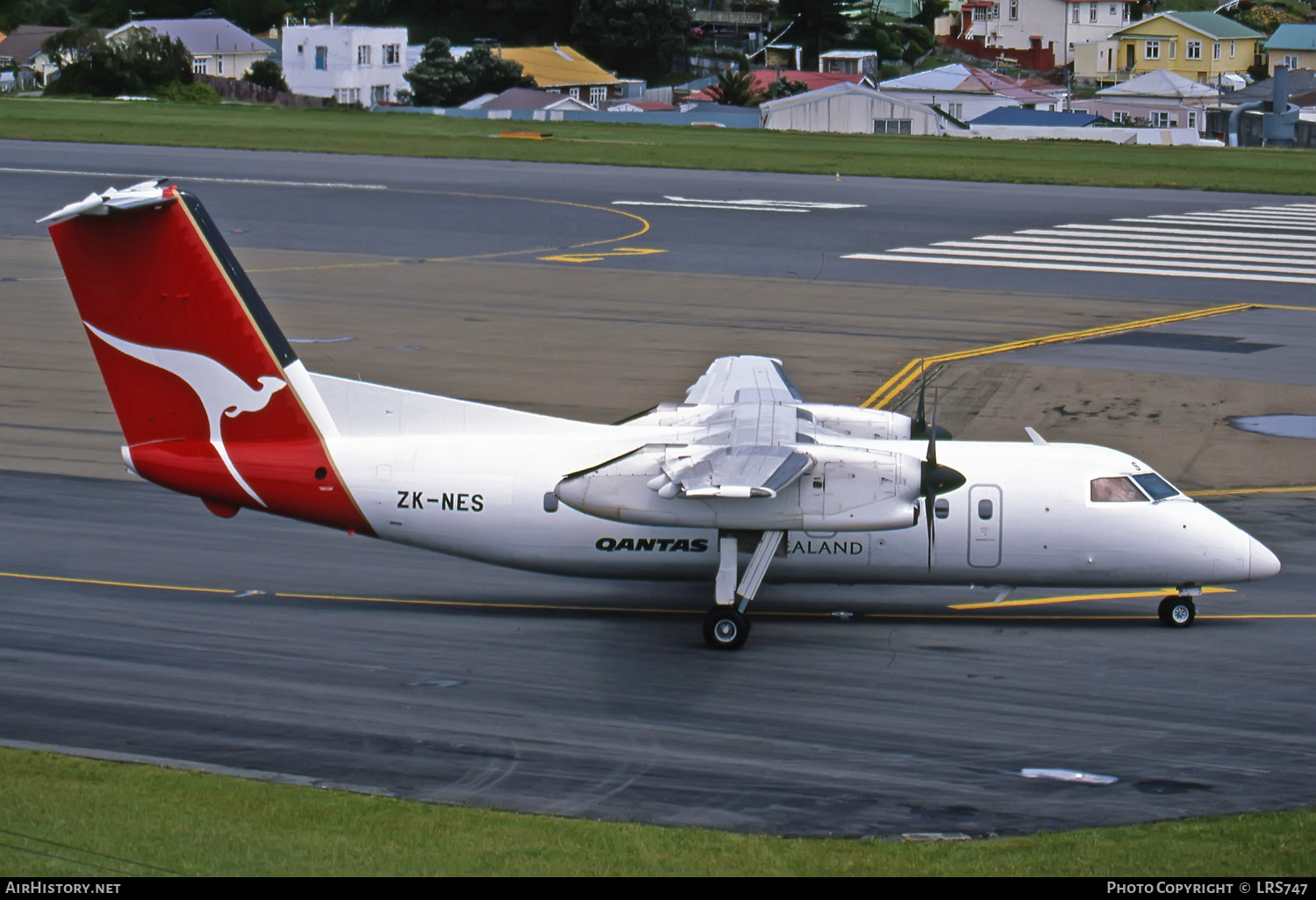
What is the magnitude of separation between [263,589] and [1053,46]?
168m

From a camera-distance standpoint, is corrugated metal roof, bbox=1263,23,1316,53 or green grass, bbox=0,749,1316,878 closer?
green grass, bbox=0,749,1316,878

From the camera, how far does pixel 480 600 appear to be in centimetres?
2262

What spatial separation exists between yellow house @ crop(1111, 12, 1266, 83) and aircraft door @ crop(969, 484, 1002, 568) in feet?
482

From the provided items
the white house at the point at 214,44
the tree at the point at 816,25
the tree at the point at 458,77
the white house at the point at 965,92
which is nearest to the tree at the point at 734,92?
the white house at the point at 965,92

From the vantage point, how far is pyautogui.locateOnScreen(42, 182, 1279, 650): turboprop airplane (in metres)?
21.1

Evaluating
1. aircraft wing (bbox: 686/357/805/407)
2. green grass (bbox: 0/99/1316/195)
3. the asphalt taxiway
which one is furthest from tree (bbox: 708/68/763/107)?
aircraft wing (bbox: 686/357/805/407)

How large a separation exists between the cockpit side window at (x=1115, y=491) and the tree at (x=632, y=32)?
13138 centimetres

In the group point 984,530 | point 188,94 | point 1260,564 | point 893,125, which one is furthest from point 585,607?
point 188,94

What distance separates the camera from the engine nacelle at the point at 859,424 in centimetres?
2259

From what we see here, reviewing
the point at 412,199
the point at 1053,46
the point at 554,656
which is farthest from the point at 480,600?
the point at 1053,46

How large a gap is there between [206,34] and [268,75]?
2919 cm

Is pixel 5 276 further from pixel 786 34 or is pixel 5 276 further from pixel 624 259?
pixel 786 34

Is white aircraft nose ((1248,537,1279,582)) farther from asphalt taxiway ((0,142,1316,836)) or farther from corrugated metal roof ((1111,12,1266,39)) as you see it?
corrugated metal roof ((1111,12,1266,39))

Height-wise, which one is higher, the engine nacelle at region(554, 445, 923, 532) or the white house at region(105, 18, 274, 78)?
the white house at region(105, 18, 274, 78)
